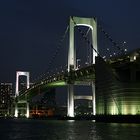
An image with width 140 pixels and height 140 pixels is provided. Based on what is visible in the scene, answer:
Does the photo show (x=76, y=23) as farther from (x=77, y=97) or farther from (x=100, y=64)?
(x=100, y=64)

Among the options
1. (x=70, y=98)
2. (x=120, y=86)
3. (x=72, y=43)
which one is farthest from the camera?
(x=72, y=43)

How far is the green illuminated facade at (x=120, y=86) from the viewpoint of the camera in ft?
147

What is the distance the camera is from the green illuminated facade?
147 feet

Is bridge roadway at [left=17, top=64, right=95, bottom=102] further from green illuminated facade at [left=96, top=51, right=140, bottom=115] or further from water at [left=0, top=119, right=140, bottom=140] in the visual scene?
water at [left=0, top=119, right=140, bottom=140]

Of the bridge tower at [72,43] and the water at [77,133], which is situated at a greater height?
the bridge tower at [72,43]

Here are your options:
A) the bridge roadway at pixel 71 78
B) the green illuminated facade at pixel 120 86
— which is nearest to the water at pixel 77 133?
the green illuminated facade at pixel 120 86

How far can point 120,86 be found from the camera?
1794 inches

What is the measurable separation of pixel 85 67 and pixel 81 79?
310cm

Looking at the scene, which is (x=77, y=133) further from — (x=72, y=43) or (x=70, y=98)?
(x=72, y=43)

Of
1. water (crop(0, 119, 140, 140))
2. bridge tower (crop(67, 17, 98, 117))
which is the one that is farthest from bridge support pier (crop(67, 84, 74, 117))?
water (crop(0, 119, 140, 140))

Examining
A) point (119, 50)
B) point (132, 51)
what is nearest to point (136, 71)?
point (132, 51)

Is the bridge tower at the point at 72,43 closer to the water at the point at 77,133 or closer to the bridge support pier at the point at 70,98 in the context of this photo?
the bridge support pier at the point at 70,98

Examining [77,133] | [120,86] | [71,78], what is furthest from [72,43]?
[77,133]

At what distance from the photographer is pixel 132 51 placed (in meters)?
46.7
